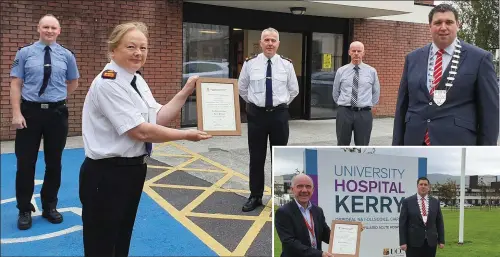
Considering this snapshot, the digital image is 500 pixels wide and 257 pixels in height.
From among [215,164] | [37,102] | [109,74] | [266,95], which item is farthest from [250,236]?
[215,164]

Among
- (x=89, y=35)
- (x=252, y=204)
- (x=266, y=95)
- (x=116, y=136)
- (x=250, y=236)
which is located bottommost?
(x=250, y=236)

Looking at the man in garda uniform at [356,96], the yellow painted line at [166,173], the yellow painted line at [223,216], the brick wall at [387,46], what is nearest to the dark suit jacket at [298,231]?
the yellow painted line at [223,216]

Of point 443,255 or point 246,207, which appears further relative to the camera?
point 246,207

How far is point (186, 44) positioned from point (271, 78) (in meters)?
6.15

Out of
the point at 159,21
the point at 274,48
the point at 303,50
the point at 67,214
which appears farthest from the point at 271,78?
the point at 303,50

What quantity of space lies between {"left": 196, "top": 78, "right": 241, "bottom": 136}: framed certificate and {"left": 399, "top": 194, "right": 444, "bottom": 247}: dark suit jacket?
1406mm

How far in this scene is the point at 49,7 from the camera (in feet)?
29.7

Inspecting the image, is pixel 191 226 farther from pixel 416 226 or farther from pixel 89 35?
pixel 89 35

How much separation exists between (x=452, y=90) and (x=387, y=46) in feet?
36.5

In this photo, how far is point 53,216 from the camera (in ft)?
15.3

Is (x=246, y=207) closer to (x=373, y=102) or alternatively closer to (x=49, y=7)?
(x=373, y=102)

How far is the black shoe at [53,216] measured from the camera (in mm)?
4672

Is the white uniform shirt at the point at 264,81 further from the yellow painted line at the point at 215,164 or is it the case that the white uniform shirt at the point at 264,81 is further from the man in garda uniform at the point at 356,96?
the yellow painted line at the point at 215,164

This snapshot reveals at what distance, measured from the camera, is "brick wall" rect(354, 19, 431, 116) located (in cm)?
1342
